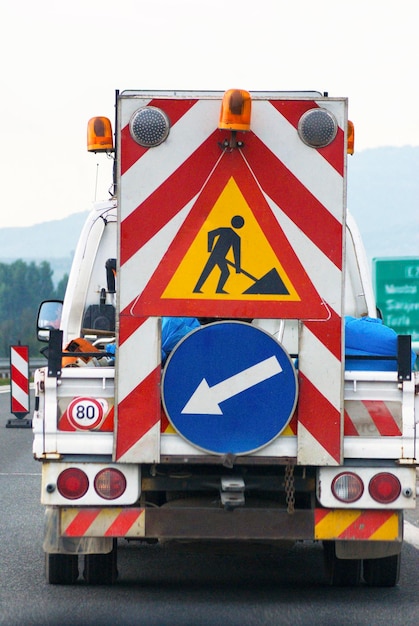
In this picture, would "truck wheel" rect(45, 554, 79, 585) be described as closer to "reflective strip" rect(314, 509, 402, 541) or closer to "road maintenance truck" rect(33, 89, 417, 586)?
"road maintenance truck" rect(33, 89, 417, 586)

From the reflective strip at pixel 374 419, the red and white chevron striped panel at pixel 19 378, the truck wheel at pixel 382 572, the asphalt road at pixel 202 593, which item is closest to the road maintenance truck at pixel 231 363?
the reflective strip at pixel 374 419

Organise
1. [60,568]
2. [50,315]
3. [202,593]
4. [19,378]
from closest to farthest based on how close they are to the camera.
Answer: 1. [202,593]
2. [60,568]
3. [50,315]
4. [19,378]

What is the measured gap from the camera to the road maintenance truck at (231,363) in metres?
6.52

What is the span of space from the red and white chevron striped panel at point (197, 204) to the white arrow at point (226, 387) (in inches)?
6.6

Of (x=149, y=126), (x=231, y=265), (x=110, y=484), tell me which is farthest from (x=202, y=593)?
(x=149, y=126)

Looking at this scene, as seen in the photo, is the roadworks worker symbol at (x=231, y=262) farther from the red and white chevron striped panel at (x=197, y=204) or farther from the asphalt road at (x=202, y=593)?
the asphalt road at (x=202, y=593)

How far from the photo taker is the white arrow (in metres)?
6.50

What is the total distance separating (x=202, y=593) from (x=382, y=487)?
4.29 feet

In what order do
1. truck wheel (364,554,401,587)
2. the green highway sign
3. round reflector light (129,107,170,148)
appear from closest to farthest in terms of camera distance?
round reflector light (129,107,170,148), truck wheel (364,554,401,587), the green highway sign

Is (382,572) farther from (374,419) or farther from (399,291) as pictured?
(399,291)

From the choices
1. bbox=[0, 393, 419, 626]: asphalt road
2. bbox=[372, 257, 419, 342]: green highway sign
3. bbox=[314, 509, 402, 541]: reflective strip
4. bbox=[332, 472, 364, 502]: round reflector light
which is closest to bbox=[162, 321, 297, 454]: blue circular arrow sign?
bbox=[332, 472, 364, 502]: round reflector light

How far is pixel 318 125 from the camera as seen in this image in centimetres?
662

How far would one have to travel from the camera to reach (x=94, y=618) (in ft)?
21.2

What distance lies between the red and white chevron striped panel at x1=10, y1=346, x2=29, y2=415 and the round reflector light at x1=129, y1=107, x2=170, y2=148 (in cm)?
1471
